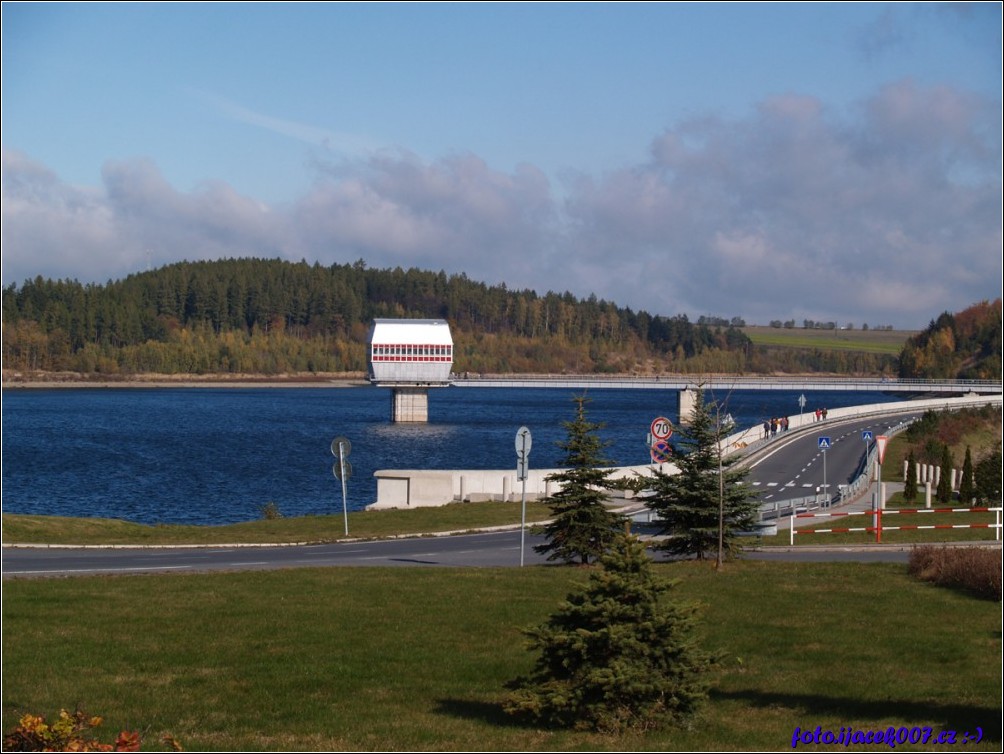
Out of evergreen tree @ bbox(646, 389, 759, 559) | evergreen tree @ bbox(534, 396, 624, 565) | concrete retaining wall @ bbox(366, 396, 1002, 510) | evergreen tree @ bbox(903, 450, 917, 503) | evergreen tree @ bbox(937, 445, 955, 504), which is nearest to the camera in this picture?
evergreen tree @ bbox(646, 389, 759, 559)

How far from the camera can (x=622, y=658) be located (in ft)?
33.1

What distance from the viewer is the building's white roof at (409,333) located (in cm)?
13312

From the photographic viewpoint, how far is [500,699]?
1191 cm

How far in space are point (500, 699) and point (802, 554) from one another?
16.0 meters

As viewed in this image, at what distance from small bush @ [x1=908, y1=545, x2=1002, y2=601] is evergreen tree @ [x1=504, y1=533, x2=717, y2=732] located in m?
8.84

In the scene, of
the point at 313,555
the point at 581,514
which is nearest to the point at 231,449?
the point at 313,555

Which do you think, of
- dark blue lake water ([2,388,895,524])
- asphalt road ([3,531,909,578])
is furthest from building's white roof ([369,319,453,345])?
asphalt road ([3,531,909,578])

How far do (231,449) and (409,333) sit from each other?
45758mm

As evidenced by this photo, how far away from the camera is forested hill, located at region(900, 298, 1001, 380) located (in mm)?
129500

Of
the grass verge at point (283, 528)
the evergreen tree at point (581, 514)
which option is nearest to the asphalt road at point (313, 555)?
the grass verge at point (283, 528)

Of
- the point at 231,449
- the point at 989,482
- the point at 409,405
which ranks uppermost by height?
the point at 409,405

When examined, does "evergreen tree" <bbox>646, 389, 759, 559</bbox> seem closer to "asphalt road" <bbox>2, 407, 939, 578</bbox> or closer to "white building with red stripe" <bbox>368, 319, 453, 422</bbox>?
"asphalt road" <bbox>2, 407, 939, 578</bbox>

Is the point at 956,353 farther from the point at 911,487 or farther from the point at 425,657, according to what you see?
the point at 425,657

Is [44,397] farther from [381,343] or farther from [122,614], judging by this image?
[122,614]
